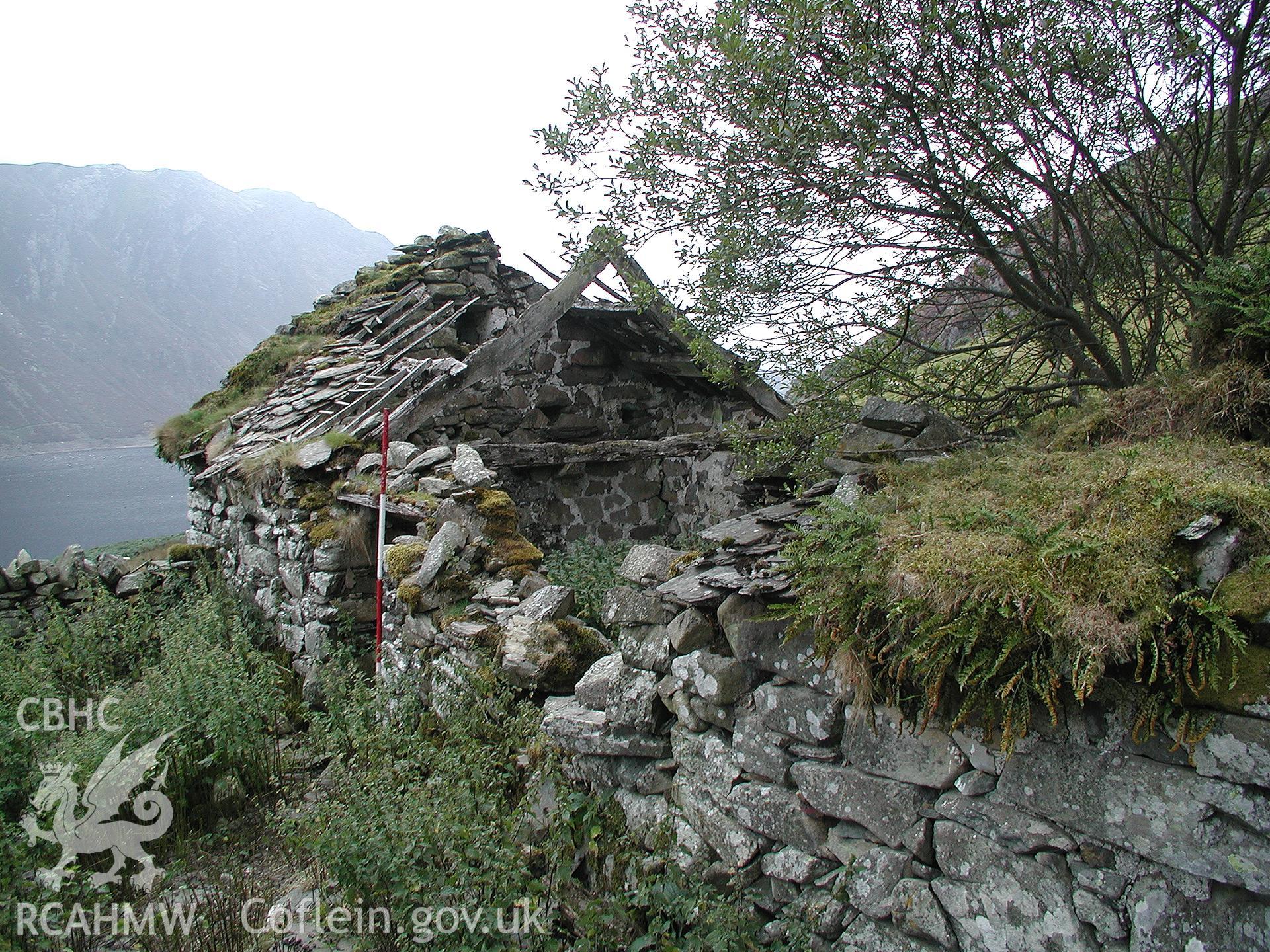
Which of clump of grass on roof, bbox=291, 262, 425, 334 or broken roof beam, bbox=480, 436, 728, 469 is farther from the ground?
clump of grass on roof, bbox=291, 262, 425, 334

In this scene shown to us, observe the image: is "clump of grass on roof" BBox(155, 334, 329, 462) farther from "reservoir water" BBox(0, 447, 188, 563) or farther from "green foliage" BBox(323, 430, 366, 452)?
"green foliage" BBox(323, 430, 366, 452)

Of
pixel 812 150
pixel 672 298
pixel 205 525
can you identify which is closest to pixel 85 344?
pixel 205 525

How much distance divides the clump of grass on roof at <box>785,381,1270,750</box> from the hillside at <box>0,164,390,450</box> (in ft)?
39.5

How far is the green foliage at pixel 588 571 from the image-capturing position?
4.95 meters

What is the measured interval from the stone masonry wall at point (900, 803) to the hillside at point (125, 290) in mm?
11122

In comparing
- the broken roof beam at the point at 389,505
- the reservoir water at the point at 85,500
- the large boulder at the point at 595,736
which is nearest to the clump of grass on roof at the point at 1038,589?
the large boulder at the point at 595,736

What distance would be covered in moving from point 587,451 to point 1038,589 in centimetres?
655

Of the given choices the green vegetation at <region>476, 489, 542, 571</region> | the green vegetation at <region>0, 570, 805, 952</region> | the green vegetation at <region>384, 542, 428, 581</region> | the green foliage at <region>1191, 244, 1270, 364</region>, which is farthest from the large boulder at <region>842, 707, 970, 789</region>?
the green vegetation at <region>384, 542, 428, 581</region>

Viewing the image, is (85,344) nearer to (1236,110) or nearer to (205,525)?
(205,525)

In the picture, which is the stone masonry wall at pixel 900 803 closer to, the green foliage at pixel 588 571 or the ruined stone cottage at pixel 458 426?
the green foliage at pixel 588 571

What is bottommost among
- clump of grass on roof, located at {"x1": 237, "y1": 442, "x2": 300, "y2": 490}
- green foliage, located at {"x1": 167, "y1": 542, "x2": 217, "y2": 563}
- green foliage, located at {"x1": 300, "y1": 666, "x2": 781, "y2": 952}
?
green foliage, located at {"x1": 300, "y1": 666, "x2": 781, "y2": 952}

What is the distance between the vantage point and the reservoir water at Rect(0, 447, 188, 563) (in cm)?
1123

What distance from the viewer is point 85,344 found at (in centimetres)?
1645

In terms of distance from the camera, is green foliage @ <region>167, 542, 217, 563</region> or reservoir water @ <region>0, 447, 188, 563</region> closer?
green foliage @ <region>167, 542, 217, 563</region>
